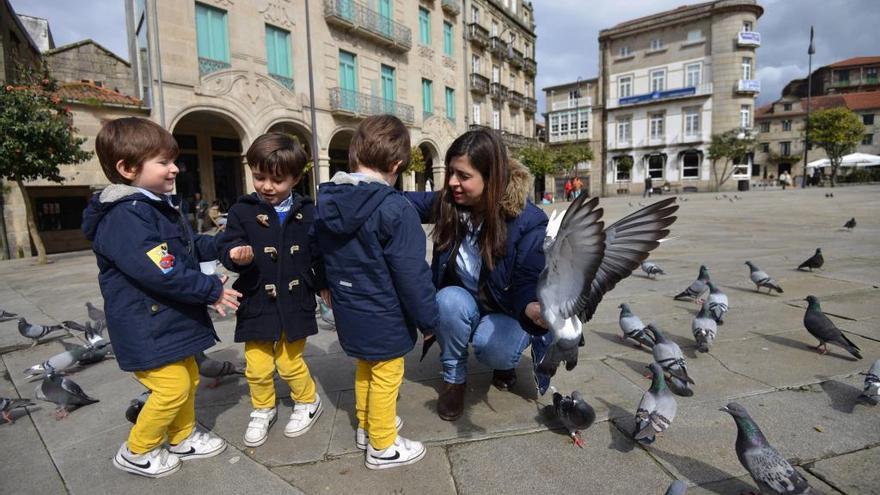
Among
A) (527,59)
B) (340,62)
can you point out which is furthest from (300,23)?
(527,59)

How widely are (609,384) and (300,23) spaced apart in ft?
56.8

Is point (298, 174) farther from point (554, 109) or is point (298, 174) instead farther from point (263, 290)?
point (554, 109)

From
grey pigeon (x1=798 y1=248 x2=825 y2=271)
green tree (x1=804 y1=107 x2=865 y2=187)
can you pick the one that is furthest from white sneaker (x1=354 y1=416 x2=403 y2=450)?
green tree (x1=804 y1=107 x2=865 y2=187)

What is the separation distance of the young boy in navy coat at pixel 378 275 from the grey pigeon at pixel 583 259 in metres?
0.56

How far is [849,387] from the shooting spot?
98.3 inches

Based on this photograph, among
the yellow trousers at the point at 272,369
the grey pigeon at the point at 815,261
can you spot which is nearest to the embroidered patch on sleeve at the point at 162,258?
the yellow trousers at the point at 272,369

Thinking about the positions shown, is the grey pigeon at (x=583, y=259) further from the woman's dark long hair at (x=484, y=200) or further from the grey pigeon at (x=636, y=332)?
the grey pigeon at (x=636, y=332)

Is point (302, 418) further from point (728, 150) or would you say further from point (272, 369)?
point (728, 150)

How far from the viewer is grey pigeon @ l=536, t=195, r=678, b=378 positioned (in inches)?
65.0

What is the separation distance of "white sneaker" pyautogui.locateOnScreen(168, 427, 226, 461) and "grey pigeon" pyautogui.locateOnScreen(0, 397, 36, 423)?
1.21 meters

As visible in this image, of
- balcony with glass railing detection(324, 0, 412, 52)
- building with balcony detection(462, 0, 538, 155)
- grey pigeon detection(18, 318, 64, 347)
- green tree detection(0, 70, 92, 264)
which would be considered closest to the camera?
grey pigeon detection(18, 318, 64, 347)

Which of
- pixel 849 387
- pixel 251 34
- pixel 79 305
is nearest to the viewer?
pixel 849 387

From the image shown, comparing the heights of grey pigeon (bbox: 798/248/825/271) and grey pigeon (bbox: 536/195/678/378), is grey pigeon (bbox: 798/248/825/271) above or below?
below

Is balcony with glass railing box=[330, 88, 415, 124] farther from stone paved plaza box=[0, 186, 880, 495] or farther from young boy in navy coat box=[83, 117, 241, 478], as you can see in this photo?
young boy in navy coat box=[83, 117, 241, 478]
